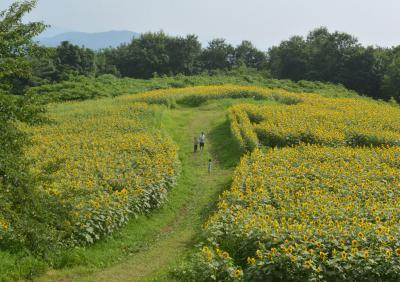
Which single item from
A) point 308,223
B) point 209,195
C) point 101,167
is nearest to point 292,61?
point 209,195

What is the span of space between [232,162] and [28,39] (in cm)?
1671

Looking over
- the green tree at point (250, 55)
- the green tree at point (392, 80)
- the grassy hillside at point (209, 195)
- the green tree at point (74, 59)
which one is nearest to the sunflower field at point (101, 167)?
the grassy hillside at point (209, 195)

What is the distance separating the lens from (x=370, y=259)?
10430 mm

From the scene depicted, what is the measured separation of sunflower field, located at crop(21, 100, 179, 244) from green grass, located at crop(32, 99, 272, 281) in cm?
48

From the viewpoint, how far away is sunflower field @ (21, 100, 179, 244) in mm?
13719

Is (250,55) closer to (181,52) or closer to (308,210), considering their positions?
(181,52)

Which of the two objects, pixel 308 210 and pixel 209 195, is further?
pixel 209 195

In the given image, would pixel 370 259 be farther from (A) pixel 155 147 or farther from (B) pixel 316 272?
(A) pixel 155 147

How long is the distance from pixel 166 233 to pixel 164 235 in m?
0.26

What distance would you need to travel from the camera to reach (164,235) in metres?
16.1

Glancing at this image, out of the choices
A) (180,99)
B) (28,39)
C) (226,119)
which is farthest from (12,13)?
(180,99)

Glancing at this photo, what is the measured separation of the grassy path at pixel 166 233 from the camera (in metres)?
12.9

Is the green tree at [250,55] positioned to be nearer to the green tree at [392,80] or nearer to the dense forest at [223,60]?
the dense forest at [223,60]

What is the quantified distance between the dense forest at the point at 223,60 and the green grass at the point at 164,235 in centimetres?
3422
